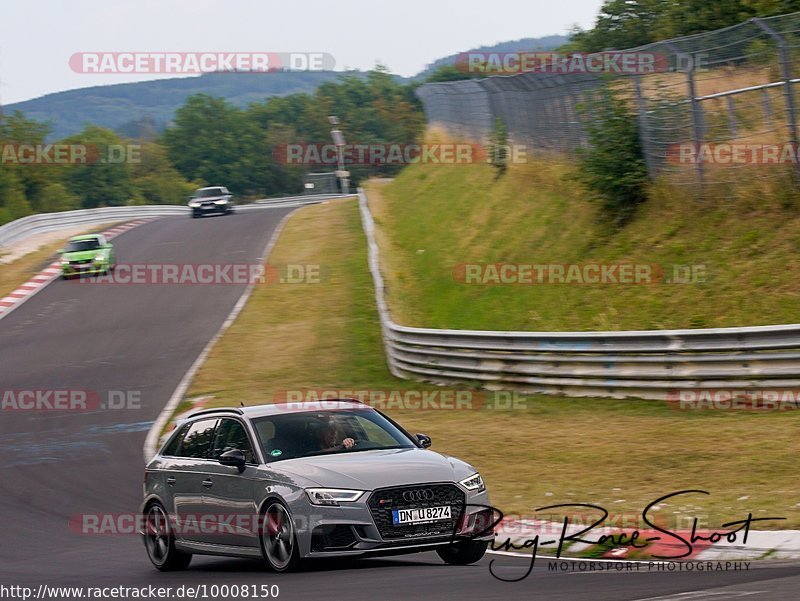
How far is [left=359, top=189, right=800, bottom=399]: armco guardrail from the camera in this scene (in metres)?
15.7

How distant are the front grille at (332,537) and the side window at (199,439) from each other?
6.27ft

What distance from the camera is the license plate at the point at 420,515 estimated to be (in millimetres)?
8703

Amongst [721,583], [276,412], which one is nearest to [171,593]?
[276,412]

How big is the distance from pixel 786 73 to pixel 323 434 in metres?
12.6

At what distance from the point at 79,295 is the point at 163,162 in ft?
370

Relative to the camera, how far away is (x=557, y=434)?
15.8 meters

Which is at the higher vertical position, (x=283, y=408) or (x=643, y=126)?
(x=643, y=126)

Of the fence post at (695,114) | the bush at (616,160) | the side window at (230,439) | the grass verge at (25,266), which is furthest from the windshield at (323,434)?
the grass verge at (25,266)

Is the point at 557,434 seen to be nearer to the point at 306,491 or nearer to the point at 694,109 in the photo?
the point at 306,491

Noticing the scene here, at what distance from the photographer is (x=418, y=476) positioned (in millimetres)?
8938

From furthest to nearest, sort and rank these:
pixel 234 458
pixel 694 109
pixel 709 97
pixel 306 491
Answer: pixel 694 109, pixel 709 97, pixel 234 458, pixel 306 491

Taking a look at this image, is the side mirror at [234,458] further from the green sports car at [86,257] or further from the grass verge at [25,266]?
the green sports car at [86,257]

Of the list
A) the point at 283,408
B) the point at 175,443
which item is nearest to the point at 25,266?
the point at 175,443

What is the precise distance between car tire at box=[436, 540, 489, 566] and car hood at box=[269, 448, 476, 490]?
51 centimetres
